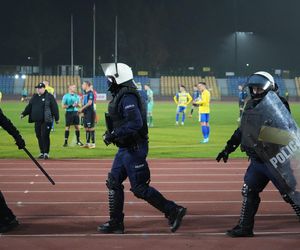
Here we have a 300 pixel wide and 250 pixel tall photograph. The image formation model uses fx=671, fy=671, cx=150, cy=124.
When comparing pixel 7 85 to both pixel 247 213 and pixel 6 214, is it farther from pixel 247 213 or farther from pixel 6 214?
pixel 247 213

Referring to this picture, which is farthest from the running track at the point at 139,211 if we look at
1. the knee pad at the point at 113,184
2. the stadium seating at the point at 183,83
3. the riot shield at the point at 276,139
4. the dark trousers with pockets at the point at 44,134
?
the stadium seating at the point at 183,83

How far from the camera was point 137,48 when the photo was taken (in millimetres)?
80750

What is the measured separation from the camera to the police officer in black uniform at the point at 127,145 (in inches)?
304

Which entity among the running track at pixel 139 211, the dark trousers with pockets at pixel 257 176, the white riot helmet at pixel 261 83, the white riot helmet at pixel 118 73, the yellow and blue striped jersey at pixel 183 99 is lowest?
the running track at pixel 139 211

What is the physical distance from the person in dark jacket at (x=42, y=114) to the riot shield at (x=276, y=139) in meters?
10.1

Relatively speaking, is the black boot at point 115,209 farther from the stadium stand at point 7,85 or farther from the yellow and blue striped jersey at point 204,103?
the stadium stand at point 7,85

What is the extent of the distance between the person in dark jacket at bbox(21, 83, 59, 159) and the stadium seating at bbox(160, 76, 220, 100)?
52077 millimetres

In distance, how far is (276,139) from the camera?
6.81 meters

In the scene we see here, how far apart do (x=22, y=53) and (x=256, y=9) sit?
27.6 m

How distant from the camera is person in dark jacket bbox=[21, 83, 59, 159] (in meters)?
16.7

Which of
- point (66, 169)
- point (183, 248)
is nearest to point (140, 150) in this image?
point (183, 248)

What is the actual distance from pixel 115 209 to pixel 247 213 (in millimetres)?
1565

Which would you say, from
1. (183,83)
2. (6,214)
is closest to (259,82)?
(6,214)

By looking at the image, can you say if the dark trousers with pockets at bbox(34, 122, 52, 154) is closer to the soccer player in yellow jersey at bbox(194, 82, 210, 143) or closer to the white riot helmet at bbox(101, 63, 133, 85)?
the soccer player in yellow jersey at bbox(194, 82, 210, 143)
